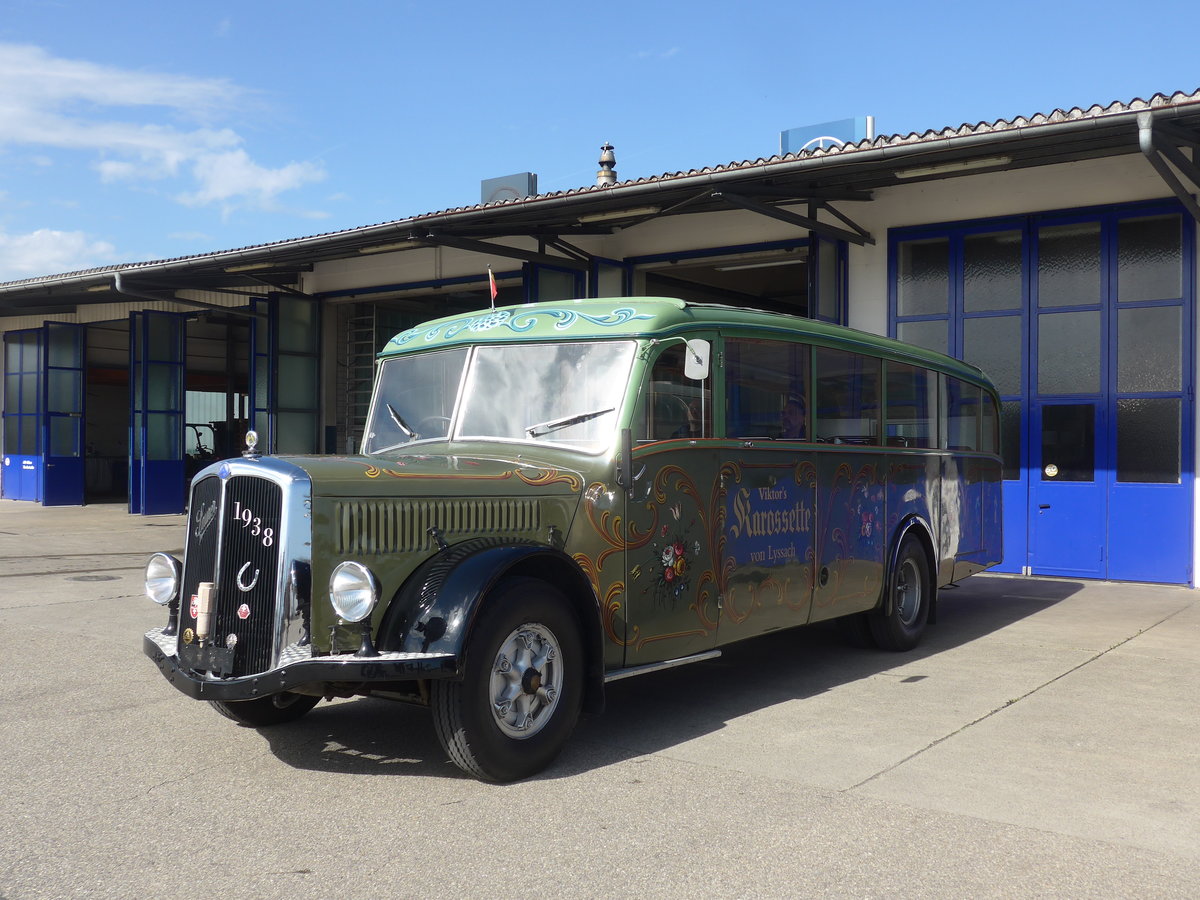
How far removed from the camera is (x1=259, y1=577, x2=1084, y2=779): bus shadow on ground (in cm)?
514

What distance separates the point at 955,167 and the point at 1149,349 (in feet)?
9.48

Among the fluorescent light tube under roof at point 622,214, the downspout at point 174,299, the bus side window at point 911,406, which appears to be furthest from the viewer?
the downspout at point 174,299

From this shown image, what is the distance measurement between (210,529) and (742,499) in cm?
292

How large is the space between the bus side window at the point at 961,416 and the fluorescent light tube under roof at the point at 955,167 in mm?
3062

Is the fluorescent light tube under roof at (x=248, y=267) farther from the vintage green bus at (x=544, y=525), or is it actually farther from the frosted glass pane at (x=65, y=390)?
the vintage green bus at (x=544, y=525)

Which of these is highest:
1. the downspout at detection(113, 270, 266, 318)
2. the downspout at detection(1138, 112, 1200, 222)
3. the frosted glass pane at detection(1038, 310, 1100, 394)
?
the downspout at detection(113, 270, 266, 318)

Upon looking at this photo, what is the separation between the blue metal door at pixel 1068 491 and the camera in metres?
12.0

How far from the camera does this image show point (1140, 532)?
11.8m

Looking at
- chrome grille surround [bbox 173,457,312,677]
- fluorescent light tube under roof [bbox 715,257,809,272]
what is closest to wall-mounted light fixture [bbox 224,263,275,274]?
fluorescent light tube under roof [bbox 715,257,809,272]

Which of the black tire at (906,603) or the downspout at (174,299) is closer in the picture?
the black tire at (906,603)

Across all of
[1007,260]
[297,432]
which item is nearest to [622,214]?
[1007,260]

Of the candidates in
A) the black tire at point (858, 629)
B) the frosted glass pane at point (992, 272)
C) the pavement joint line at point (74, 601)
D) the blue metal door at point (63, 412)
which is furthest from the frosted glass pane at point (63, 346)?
the black tire at point (858, 629)

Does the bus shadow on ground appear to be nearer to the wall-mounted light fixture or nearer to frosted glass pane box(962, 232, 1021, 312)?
frosted glass pane box(962, 232, 1021, 312)

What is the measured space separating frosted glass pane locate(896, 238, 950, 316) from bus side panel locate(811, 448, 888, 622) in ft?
19.6
